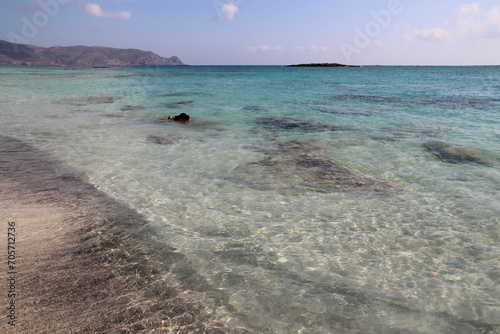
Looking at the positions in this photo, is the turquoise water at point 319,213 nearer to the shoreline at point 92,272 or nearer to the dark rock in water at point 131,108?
the shoreline at point 92,272

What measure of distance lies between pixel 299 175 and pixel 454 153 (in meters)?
6.09

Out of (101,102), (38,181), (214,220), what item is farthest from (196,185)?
(101,102)

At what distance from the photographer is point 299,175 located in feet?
26.4

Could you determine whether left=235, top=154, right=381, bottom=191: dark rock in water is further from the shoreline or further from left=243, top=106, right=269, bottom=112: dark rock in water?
left=243, top=106, right=269, bottom=112: dark rock in water

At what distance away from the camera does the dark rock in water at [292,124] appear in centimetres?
1451

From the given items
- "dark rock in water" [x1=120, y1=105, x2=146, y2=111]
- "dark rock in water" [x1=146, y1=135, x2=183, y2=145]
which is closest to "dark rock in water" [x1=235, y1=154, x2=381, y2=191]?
"dark rock in water" [x1=146, y1=135, x2=183, y2=145]

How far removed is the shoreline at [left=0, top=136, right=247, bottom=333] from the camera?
3.23 metres

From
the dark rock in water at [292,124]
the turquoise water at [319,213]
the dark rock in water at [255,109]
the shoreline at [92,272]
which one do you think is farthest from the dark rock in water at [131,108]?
the shoreline at [92,272]

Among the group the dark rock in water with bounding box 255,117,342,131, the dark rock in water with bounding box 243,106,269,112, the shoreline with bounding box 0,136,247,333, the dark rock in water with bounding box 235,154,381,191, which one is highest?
the dark rock in water with bounding box 243,106,269,112

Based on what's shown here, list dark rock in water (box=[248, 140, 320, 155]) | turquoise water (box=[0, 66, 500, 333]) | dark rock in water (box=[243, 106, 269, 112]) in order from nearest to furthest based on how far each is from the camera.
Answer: turquoise water (box=[0, 66, 500, 333])
dark rock in water (box=[248, 140, 320, 155])
dark rock in water (box=[243, 106, 269, 112])

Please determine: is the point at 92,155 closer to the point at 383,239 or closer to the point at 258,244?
the point at 258,244

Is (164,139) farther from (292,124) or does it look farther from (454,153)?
(454,153)

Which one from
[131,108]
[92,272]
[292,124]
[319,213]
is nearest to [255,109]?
[292,124]

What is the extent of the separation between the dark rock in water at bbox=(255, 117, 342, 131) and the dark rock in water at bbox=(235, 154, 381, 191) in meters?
5.31
